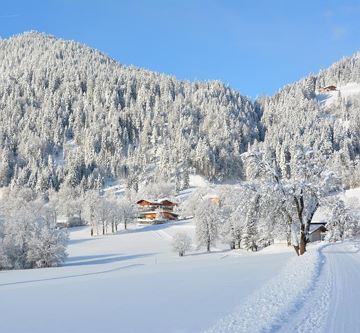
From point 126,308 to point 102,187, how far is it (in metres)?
175

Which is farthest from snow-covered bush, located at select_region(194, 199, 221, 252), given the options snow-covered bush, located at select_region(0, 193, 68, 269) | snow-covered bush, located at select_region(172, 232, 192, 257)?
snow-covered bush, located at select_region(0, 193, 68, 269)

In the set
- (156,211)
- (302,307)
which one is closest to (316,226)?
(156,211)

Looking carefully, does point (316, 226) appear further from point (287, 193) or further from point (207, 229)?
point (287, 193)

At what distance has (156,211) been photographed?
459ft

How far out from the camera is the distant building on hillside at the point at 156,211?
13612cm

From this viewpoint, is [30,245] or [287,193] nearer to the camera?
[287,193]

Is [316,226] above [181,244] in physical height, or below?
above

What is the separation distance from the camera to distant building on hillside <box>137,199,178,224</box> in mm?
136125

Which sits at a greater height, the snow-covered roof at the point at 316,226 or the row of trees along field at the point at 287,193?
the row of trees along field at the point at 287,193

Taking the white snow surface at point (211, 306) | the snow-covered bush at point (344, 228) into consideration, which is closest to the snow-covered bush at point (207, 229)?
the snow-covered bush at point (344, 228)

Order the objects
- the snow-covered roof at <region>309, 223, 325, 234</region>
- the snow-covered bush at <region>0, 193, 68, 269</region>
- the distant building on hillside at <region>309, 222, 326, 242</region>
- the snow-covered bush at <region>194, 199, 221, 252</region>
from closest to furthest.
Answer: the snow-covered bush at <region>0, 193, 68, 269</region>
the snow-covered roof at <region>309, 223, 325, 234</region>
the distant building on hillside at <region>309, 222, 326, 242</region>
the snow-covered bush at <region>194, 199, 221, 252</region>

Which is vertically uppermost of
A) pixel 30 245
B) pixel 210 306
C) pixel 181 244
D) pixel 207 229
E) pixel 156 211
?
pixel 156 211

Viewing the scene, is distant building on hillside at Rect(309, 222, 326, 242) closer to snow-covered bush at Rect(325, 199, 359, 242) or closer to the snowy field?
snow-covered bush at Rect(325, 199, 359, 242)

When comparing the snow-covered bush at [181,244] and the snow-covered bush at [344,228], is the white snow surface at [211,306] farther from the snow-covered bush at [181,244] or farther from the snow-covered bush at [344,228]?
the snow-covered bush at [181,244]
